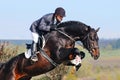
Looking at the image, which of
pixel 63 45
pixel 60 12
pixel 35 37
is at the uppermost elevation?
pixel 60 12

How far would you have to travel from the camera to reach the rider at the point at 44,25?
15.9 meters

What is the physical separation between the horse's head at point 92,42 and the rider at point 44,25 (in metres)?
1.07

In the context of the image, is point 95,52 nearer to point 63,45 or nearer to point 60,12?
point 63,45

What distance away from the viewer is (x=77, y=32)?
16.2m

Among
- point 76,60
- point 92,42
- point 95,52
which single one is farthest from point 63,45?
point 95,52

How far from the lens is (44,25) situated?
16.0m

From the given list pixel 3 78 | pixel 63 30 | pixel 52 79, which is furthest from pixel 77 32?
pixel 52 79

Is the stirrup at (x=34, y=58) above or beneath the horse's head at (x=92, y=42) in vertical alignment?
beneath

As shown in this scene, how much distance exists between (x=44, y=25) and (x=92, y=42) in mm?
1701

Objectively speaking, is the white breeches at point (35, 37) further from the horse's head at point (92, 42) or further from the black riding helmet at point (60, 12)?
the horse's head at point (92, 42)

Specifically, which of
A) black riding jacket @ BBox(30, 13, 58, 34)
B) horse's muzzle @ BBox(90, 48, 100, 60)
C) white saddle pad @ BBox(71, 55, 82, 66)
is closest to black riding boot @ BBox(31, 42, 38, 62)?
black riding jacket @ BBox(30, 13, 58, 34)

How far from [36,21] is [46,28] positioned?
0.81 metres

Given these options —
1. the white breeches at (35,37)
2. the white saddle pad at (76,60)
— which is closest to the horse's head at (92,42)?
the white saddle pad at (76,60)

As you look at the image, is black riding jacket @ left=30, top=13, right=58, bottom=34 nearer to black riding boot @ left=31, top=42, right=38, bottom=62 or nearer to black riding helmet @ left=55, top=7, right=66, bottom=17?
black riding helmet @ left=55, top=7, right=66, bottom=17
